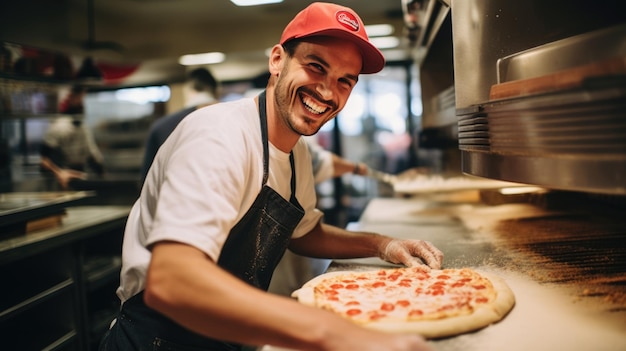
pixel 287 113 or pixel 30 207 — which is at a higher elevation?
pixel 287 113

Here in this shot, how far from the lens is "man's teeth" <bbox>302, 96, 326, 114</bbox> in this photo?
1.41 metres

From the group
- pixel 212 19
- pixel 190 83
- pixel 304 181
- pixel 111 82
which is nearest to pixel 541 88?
pixel 304 181

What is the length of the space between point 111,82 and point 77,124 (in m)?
2.33

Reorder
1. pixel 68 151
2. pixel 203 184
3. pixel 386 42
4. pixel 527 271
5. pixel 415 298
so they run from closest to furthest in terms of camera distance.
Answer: pixel 203 184, pixel 415 298, pixel 527 271, pixel 68 151, pixel 386 42

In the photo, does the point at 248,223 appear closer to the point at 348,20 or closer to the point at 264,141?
the point at 264,141

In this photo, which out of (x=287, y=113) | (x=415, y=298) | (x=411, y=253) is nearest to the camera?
(x=415, y=298)

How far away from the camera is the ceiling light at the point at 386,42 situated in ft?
20.8

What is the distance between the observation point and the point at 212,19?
20.3 feet

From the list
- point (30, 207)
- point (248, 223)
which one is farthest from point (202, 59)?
point (248, 223)

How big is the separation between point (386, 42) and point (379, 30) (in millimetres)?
419

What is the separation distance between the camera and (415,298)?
1315 millimetres

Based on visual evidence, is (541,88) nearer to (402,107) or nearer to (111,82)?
(402,107)

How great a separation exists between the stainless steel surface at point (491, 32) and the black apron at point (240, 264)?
681mm

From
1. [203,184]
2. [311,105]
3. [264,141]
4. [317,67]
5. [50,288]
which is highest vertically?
[317,67]
